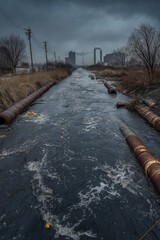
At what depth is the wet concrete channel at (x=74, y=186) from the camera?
4.82 meters

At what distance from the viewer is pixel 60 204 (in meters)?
5.54

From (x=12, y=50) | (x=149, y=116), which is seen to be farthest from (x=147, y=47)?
(x=12, y=50)

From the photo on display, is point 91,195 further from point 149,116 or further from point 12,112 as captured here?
point 12,112

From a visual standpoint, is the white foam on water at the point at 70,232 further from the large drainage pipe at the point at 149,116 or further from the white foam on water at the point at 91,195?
the large drainage pipe at the point at 149,116

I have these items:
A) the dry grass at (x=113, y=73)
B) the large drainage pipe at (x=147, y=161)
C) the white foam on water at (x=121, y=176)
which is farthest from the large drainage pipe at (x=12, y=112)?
the dry grass at (x=113, y=73)

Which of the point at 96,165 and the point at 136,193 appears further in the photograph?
the point at 96,165

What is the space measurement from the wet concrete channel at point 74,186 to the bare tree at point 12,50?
5441 centimetres

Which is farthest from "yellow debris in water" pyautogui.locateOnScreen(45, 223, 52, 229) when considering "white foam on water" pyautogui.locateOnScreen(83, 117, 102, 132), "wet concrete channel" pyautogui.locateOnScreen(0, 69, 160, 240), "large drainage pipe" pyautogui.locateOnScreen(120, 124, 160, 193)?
"white foam on water" pyautogui.locateOnScreen(83, 117, 102, 132)

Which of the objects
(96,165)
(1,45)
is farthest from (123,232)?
(1,45)

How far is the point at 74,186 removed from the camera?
632 cm

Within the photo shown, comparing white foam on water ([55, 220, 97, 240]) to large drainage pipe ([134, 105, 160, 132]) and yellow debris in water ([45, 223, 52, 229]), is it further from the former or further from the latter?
large drainage pipe ([134, 105, 160, 132])

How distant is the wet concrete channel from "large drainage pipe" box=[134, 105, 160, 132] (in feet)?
1.45

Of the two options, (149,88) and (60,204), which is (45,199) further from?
(149,88)

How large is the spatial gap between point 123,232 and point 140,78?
20.2m
